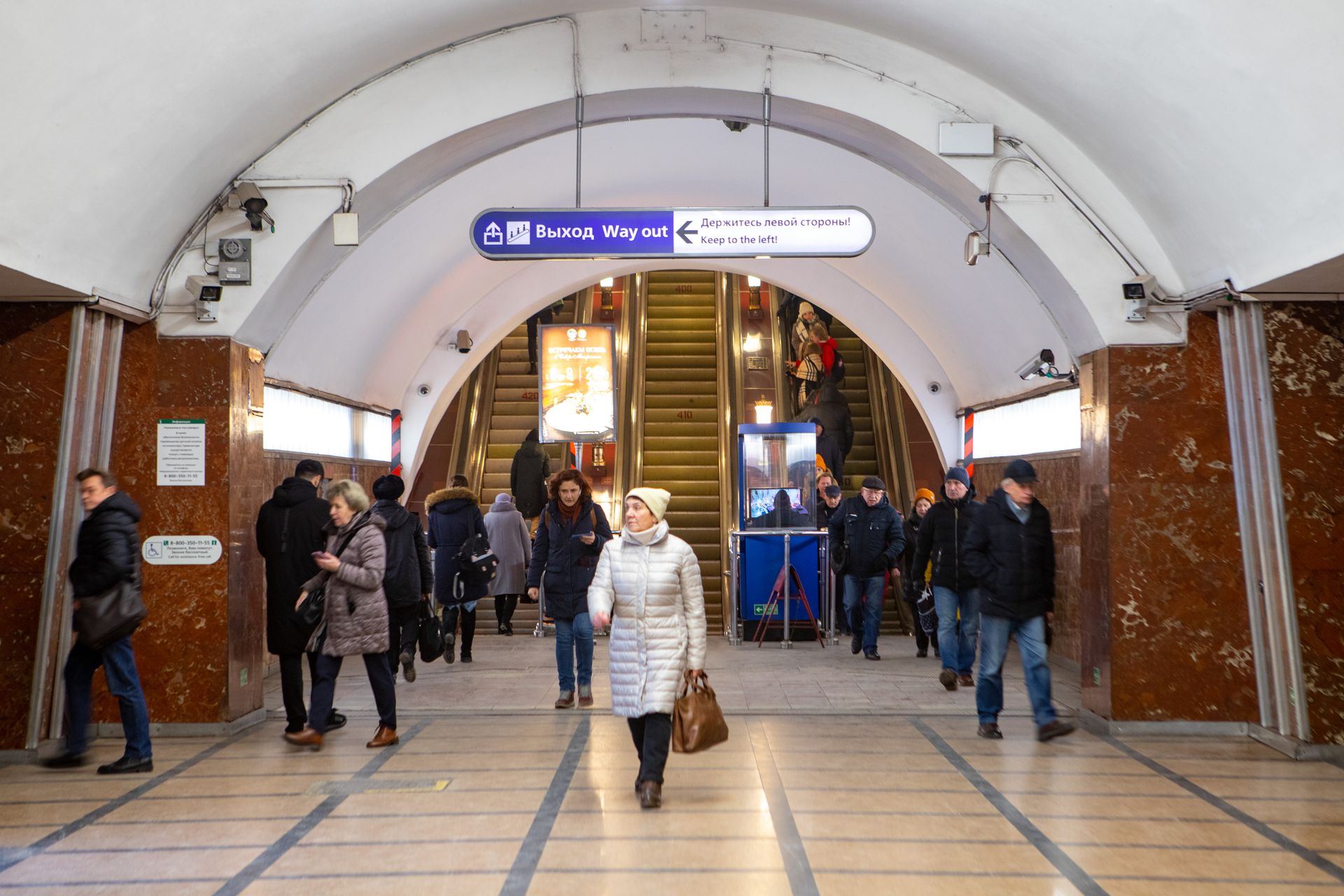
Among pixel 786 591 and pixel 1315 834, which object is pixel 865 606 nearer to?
pixel 786 591

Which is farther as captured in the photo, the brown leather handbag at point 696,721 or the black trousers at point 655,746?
the black trousers at point 655,746

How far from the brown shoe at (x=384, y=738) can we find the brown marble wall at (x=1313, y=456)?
17.5 ft

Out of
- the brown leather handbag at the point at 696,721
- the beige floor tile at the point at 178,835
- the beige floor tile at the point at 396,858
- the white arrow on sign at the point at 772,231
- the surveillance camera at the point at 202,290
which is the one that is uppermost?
the white arrow on sign at the point at 772,231

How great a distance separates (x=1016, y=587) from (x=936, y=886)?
292 cm

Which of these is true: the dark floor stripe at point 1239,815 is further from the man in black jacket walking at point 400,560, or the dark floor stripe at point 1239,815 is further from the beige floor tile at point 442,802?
the man in black jacket walking at point 400,560

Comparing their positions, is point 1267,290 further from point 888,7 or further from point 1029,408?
point 1029,408

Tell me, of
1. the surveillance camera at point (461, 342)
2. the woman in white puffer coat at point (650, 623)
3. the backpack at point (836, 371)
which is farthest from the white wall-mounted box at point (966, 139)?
the backpack at point (836, 371)

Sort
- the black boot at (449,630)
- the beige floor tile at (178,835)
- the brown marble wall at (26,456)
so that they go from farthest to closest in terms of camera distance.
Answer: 1. the black boot at (449,630)
2. the brown marble wall at (26,456)
3. the beige floor tile at (178,835)

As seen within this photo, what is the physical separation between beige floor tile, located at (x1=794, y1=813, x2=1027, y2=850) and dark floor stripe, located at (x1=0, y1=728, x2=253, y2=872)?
321 cm

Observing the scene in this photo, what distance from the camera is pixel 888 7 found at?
21.9ft

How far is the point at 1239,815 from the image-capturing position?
17.6 feet

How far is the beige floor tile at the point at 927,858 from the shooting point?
4.52 m

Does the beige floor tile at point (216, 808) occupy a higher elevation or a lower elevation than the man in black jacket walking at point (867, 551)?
lower

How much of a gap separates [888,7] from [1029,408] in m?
5.38
